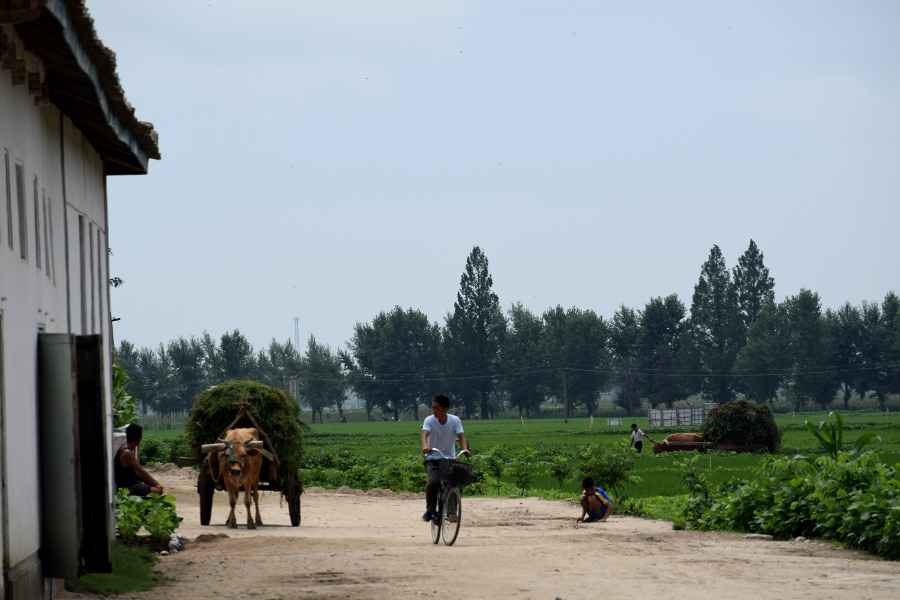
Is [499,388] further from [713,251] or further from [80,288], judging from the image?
[80,288]

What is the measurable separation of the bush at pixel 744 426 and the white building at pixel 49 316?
34.1 m

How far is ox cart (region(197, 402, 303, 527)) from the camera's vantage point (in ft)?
55.2

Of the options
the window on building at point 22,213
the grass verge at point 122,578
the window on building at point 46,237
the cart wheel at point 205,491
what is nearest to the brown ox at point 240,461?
the cart wheel at point 205,491

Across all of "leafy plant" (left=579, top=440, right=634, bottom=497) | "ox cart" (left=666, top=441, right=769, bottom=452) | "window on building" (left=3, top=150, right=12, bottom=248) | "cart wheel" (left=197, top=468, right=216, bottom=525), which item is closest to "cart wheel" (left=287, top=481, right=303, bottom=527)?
"cart wheel" (left=197, top=468, right=216, bottom=525)

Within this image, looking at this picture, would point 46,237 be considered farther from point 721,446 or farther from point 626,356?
point 626,356

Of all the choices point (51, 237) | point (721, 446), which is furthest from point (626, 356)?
point (51, 237)

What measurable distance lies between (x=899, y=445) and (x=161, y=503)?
35244 millimetres

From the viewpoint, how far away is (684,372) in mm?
112938

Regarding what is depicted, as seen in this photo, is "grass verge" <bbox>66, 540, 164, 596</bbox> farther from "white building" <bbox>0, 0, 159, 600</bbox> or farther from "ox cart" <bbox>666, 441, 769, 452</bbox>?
"ox cart" <bbox>666, 441, 769, 452</bbox>

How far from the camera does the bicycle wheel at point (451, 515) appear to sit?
1402 cm

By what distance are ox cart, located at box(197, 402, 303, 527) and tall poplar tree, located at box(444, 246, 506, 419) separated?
9416cm

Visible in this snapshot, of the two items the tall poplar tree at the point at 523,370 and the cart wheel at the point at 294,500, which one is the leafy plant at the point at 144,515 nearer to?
the cart wheel at the point at 294,500

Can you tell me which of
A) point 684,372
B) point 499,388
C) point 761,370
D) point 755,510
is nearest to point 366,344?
point 499,388

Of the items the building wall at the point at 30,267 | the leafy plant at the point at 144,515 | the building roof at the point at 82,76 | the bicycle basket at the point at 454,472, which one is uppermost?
the building roof at the point at 82,76
